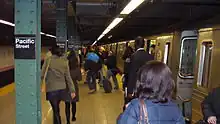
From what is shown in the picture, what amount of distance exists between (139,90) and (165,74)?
211mm

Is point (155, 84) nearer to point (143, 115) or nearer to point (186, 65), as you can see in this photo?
point (143, 115)

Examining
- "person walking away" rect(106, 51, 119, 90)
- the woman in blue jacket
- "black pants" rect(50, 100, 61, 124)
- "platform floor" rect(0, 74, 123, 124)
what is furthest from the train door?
the woman in blue jacket

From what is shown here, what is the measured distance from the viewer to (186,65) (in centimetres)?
890

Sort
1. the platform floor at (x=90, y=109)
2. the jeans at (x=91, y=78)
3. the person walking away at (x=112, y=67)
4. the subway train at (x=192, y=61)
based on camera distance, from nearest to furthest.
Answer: the subway train at (x=192, y=61) < the platform floor at (x=90, y=109) < the jeans at (x=91, y=78) < the person walking away at (x=112, y=67)

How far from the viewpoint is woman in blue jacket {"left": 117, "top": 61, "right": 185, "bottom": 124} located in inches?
86.2

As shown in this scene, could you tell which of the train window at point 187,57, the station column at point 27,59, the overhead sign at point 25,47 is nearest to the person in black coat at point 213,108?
the station column at point 27,59

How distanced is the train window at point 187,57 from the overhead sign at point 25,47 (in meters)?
5.69

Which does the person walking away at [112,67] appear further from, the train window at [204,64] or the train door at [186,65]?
the train window at [204,64]

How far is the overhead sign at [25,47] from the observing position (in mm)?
3822

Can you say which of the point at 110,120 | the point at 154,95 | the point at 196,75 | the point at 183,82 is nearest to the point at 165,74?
the point at 154,95

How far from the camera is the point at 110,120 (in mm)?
7613

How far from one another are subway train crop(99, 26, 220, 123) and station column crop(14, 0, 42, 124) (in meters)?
3.09

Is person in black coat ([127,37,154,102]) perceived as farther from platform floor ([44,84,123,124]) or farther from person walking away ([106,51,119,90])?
person walking away ([106,51,119,90])

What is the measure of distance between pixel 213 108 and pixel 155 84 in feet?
6.19
